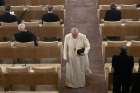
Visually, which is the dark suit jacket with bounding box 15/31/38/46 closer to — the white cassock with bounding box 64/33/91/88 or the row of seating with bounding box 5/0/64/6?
the white cassock with bounding box 64/33/91/88

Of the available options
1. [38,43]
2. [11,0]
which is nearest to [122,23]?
[38,43]

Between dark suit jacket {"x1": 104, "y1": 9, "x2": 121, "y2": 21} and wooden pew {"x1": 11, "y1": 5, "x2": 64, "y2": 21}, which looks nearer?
dark suit jacket {"x1": 104, "y1": 9, "x2": 121, "y2": 21}

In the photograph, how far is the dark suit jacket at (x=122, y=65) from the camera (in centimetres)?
957

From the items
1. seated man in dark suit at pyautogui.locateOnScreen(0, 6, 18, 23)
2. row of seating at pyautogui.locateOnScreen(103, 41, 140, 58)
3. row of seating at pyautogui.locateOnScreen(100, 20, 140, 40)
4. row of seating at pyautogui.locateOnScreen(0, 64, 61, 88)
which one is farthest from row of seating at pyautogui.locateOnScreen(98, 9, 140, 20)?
row of seating at pyautogui.locateOnScreen(0, 64, 61, 88)

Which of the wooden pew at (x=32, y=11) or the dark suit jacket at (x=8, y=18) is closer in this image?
the dark suit jacket at (x=8, y=18)

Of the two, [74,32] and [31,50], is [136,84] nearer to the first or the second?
[74,32]

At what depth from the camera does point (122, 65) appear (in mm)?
9656

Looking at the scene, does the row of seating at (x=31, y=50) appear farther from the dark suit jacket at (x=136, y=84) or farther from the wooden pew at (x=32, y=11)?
the wooden pew at (x=32, y=11)

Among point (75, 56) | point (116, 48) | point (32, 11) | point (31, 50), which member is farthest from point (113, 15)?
point (75, 56)

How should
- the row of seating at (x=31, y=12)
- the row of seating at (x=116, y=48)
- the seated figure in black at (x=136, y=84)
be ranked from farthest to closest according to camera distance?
the row of seating at (x=31, y=12), the row of seating at (x=116, y=48), the seated figure in black at (x=136, y=84)

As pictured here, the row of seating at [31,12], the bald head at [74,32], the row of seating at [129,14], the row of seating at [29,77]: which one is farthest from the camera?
the row of seating at [31,12]

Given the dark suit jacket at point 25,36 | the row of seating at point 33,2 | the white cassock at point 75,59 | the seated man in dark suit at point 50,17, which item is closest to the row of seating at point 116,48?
the white cassock at point 75,59

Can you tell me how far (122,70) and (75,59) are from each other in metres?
1.31

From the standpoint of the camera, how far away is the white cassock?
33.9ft
